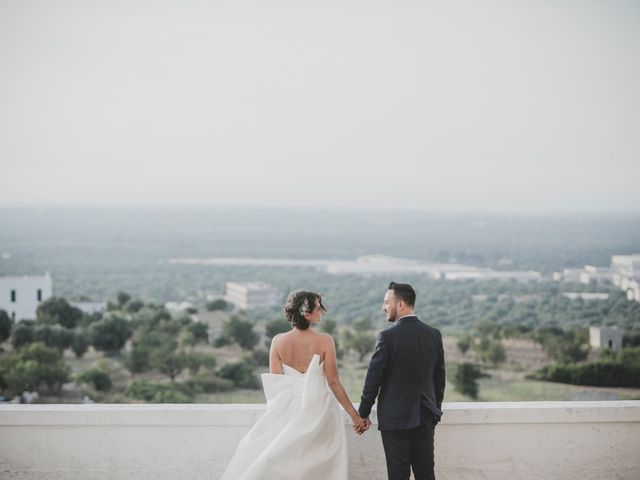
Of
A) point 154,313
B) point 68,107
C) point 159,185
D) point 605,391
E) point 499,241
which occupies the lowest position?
point 605,391

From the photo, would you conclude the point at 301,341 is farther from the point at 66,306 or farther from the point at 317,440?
the point at 66,306

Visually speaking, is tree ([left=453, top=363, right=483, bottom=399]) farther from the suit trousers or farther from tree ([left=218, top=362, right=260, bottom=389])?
the suit trousers

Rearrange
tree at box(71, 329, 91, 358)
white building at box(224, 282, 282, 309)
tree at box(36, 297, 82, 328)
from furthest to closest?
white building at box(224, 282, 282, 309) → tree at box(36, 297, 82, 328) → tree at box(71, 329, 91, 358)

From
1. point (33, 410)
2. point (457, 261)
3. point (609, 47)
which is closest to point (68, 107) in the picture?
point (457, 261)

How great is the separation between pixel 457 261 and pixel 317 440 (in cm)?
3773

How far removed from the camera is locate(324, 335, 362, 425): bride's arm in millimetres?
3260

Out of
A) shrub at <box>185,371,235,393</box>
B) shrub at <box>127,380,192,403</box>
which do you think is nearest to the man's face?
shrub at <box>127,380,192,403</box>

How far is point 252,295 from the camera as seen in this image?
36.8m

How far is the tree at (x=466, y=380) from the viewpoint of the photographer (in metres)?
28.6

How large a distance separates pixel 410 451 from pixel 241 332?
2944cm

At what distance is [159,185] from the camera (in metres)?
51.8

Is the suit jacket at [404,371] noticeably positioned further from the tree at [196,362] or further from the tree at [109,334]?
the tree at [109,334]

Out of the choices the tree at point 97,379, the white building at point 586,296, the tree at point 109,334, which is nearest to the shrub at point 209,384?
the tree at point 97,379

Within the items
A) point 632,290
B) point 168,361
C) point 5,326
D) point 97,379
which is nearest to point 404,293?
point 97,379
